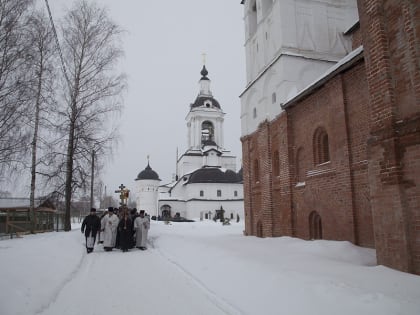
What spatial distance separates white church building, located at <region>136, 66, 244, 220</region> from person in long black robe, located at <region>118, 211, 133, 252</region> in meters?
43.9

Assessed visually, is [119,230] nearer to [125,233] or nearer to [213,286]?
[125,233]

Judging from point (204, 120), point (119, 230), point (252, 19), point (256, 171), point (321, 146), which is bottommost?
point (119, 230)

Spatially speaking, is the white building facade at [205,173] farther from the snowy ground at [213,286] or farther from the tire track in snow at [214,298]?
the tire track in snow at [214,298]

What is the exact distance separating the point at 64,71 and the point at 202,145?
1822 inches

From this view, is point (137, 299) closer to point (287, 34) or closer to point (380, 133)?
point (380, 133)

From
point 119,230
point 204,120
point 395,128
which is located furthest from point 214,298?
point 204,120

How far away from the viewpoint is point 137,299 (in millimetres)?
6191

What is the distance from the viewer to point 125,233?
14.4 metres

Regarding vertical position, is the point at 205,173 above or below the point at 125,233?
above

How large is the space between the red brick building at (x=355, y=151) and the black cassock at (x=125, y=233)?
6166 millimetres

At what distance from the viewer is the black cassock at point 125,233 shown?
14.2 m

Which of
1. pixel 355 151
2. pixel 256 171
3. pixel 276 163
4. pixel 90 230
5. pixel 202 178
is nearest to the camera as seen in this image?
pixel 355 151

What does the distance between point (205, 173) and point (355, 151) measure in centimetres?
5048

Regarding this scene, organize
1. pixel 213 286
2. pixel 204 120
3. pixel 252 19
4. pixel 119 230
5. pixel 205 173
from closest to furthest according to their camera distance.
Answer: pixel 213 286, pixel 119 230, pixel 252 19, pixel 205 173, pixel 204 120
